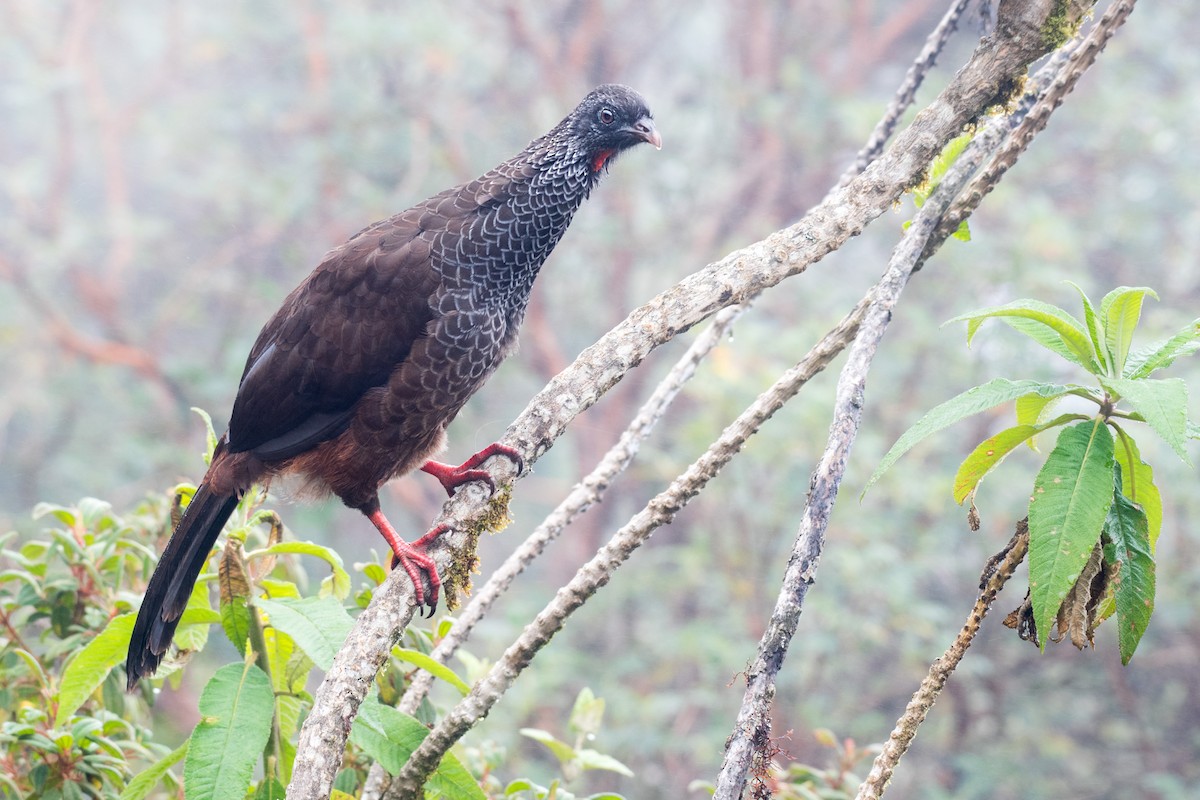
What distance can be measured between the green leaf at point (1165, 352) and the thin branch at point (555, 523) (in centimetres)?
76

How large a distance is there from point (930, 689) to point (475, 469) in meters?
0.94

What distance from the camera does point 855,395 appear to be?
150cm

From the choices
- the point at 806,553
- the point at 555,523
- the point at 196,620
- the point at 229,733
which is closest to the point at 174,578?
the point at 196,620

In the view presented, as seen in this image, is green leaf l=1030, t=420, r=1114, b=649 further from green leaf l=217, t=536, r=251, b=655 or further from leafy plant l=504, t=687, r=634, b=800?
green leaf l=217, t=536, r=251, b=655

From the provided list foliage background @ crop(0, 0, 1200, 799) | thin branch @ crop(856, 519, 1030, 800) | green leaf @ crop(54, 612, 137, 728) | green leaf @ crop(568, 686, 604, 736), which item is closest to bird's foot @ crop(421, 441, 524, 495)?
green leaf @ crop(568, 686, 604, 736)

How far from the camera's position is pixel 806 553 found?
1376mm

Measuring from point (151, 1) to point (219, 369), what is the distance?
4.44 m

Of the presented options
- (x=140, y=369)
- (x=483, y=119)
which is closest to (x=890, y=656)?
(x=483, y=119)

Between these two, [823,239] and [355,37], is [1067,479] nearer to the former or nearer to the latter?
[823,239]

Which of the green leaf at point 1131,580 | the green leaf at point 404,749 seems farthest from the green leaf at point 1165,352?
the green leaf at point 404,749

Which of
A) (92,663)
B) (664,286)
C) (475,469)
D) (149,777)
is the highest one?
(664,286)

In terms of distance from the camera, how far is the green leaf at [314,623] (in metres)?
1.46

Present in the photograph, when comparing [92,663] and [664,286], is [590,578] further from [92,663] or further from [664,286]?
[664,286]

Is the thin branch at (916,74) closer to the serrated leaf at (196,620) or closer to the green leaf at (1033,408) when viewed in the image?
the green leaf at (1033,408)
